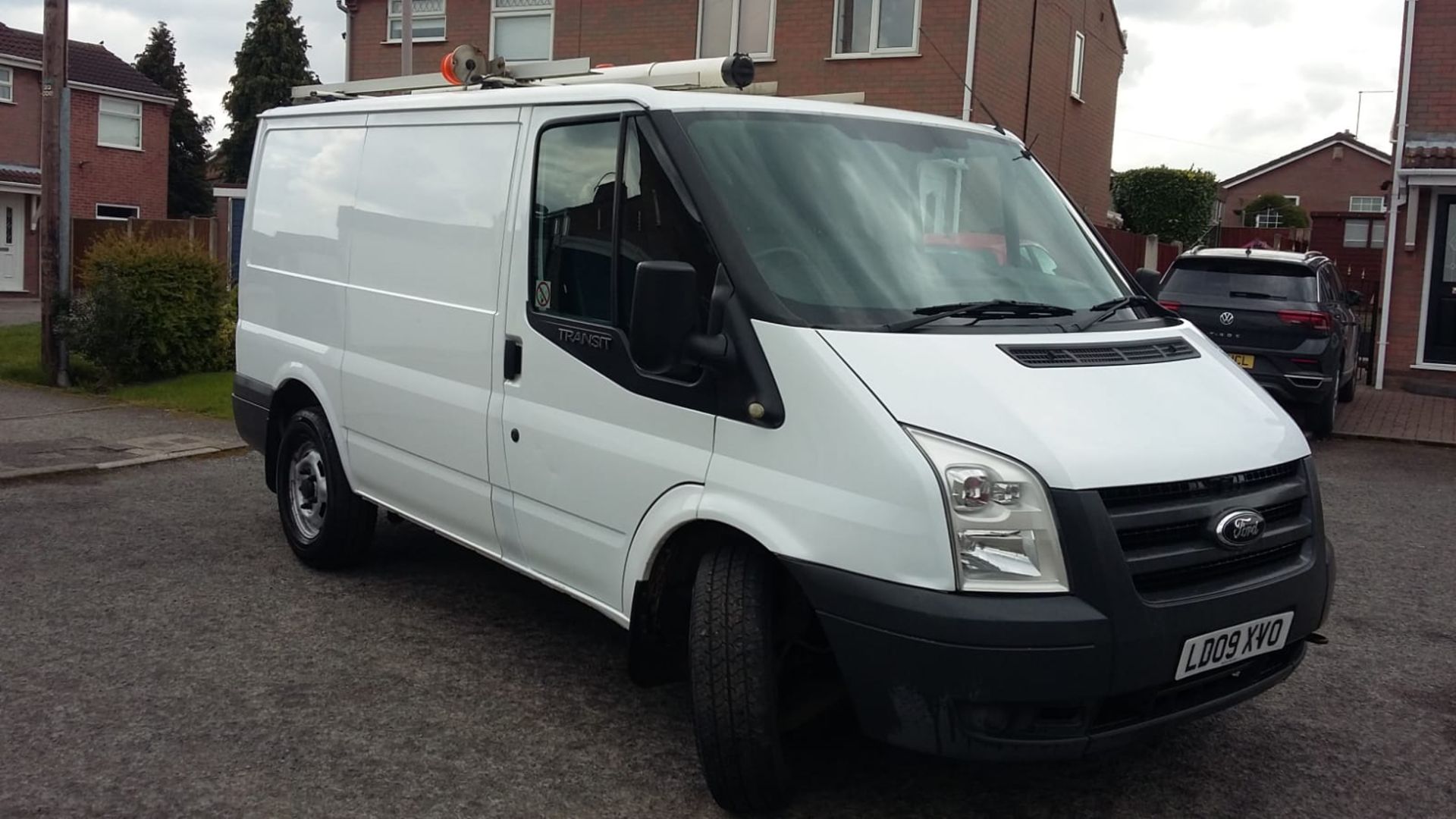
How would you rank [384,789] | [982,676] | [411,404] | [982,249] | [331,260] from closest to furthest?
1. [982,676]
2. [384,789]
3. [982,249]
4. [411,404]
5. [331,260]

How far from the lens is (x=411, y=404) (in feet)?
17.9

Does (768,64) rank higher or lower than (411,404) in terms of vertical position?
higher

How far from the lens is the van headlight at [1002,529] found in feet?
11.2

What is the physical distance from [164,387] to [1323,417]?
10.9 metres

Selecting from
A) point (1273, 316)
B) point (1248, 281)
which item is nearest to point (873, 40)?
point (1248, 281)

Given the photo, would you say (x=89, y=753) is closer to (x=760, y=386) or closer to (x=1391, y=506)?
(x=760, y=386)

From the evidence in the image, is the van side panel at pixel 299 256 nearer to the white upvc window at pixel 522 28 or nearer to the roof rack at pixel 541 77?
the roof rack at pixel 541 77

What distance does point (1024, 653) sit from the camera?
3.37 meters

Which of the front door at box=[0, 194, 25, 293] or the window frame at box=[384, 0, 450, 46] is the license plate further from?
the front door at box=[0, 194, 25, 293]

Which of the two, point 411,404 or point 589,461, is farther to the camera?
point 411,404

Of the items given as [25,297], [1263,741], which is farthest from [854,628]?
[25,297]

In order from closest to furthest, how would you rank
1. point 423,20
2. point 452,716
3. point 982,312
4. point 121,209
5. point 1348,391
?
point 982,312
point 452,716
point 1348,391
point 423,20
point 121,209

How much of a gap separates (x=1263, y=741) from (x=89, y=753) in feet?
12.9

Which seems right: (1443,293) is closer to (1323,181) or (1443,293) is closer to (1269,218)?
(1269,218)
